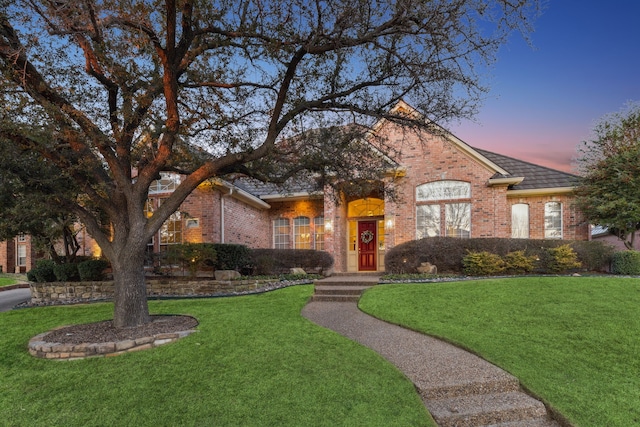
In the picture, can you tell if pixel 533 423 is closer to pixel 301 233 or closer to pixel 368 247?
pixel 368 247

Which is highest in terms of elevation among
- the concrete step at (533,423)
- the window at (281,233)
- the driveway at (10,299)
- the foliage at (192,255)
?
the window at (281,233)

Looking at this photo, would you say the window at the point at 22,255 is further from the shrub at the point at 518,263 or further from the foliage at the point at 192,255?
the shrub at the point at 518,263

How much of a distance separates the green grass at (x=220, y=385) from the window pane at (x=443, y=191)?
10.1m

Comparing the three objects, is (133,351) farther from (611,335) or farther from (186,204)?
(186,204)

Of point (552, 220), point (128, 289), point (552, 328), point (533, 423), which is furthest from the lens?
point (552, 220)

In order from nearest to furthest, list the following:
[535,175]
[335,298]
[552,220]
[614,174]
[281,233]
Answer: [335,298] → [614,174] → [552,220] → [535,175] → [281,233]

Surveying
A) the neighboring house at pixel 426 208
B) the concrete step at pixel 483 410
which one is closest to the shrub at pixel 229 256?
the neighboring house at pixel 426 208

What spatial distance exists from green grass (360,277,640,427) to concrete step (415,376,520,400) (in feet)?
0.75

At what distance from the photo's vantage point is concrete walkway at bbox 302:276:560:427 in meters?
4.30

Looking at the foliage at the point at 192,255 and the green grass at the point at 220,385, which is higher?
the foliage at the point at 192,255

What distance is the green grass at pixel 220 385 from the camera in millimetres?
3910

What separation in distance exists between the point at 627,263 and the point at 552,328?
8.71 m

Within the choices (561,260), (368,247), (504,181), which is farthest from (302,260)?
(561,260)

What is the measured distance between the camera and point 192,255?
12.0 meters
